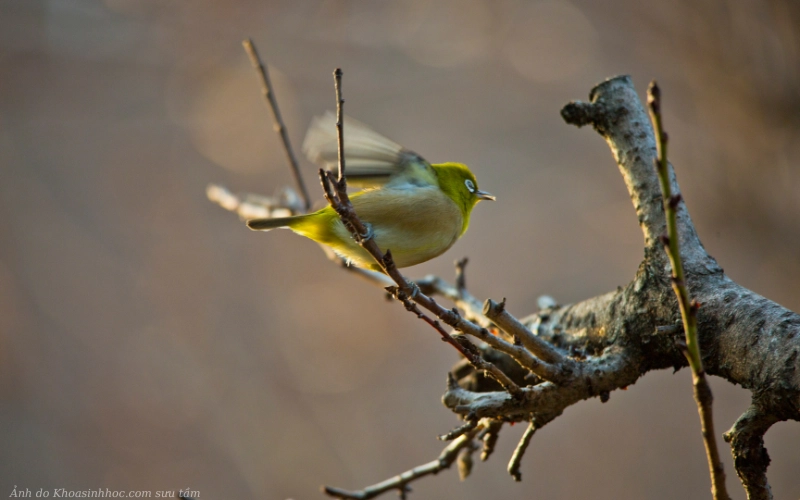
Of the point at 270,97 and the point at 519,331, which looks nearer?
the point at 519,331

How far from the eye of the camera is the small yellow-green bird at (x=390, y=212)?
1.89 meters

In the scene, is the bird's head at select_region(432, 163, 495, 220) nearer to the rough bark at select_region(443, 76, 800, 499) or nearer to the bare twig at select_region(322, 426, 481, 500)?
the rough bark at select_region(443, 76, 800, 499)

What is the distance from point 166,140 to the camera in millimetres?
6441

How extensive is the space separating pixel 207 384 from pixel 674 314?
4872 mm

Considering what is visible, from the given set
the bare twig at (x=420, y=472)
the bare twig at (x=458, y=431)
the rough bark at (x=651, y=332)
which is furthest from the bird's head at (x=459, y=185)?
the bare twig at (x=458, y=431)

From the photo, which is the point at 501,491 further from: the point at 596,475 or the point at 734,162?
the point at 734,162

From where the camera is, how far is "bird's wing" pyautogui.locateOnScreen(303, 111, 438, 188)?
1761 millimetres

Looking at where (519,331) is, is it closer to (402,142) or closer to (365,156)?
(365,156)

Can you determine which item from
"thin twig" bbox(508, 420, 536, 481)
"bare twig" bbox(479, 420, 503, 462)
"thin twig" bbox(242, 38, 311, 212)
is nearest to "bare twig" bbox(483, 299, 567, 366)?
"thin twig" bbox(508, 420, 536, 481)

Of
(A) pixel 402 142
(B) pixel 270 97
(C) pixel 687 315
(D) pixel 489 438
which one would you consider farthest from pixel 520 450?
(A) pixel 402 142

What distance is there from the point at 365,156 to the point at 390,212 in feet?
0.64

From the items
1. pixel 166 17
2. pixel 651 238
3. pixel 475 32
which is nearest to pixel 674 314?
pixel 651 238

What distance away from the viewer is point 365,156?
1.87m

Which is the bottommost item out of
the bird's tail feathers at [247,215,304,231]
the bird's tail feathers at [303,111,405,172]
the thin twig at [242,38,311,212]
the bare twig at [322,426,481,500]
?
the bare twig at [322,426,481,500]
